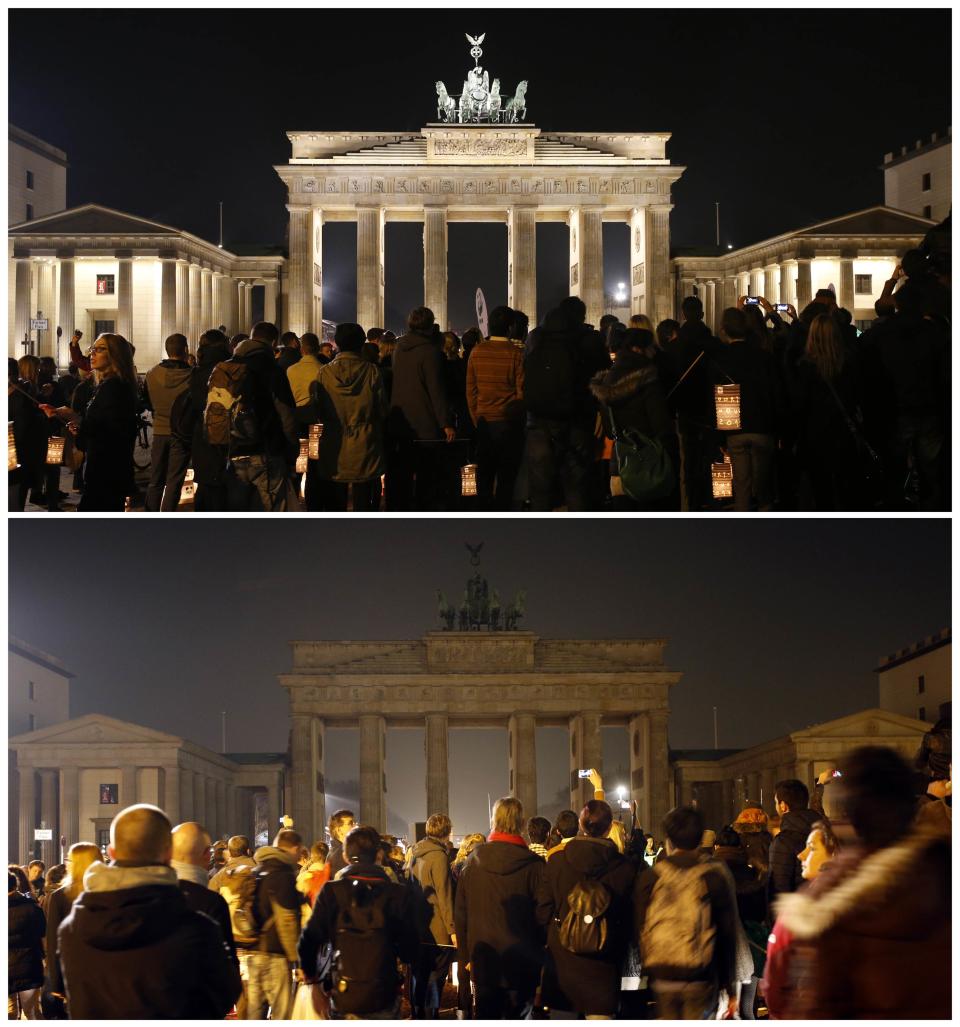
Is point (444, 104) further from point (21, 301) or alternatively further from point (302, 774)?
point (302, 774)

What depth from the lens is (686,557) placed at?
46.4ft

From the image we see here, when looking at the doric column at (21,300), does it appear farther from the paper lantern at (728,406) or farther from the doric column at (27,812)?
the paper lantern at (728,406)

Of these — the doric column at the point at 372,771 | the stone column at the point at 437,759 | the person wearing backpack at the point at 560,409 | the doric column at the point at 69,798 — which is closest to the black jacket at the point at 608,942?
the person wearing backpack at the point at 560,409

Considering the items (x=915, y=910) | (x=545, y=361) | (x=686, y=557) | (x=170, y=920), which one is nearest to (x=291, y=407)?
(x=545, y=361)

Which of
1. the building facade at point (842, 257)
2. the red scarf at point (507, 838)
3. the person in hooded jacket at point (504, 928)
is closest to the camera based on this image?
the person in hooded jacket at point (504, 928)

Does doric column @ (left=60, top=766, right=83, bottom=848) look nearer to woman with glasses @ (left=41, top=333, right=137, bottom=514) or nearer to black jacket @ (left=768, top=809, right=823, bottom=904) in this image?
woman with glasses @ (left=41, top=333, right=137, bottom=514)

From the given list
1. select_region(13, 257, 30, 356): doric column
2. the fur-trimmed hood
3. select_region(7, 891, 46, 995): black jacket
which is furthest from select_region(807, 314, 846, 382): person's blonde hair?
select_region(13, 257, 30, 356): doric column

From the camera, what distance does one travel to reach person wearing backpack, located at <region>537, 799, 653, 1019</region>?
30.0 ft

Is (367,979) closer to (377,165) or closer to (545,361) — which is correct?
(545,361)

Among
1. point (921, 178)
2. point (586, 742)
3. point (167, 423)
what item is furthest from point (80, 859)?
point (921, 178)

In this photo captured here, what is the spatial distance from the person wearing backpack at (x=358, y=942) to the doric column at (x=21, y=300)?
61.5 m

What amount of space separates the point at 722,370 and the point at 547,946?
18.2ft

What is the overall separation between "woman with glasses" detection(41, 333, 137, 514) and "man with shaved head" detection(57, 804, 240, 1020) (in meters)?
7.37

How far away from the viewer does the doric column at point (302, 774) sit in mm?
38625
